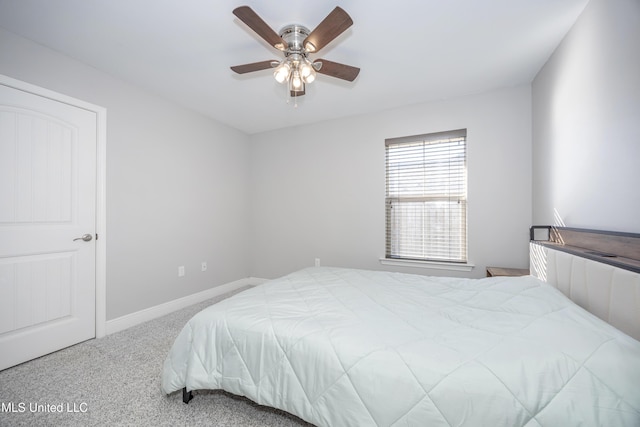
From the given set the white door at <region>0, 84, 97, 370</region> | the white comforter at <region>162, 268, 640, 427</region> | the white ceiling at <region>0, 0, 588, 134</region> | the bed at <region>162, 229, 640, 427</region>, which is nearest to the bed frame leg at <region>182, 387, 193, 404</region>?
the bed at <region>162, 229, 640, 427</region>

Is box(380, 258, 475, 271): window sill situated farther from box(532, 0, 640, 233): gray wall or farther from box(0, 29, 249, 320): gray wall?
box(0, 29, 249, 320): gray wall

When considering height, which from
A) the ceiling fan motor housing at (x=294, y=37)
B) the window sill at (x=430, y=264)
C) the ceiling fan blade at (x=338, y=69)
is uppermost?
the ceiling fan motor housing at (x=294, y=37)

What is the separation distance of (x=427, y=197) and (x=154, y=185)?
3.13 meters

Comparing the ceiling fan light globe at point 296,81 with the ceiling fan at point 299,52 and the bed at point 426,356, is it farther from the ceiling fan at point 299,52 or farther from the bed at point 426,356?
the bed at point 426,356

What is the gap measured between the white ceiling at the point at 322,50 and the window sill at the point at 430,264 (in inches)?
74.6

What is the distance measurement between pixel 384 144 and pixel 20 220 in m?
3.50

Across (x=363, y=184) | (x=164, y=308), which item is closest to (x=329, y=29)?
(x=363, y=184)

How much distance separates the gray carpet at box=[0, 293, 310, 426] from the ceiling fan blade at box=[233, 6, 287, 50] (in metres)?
2.21

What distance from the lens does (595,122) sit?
159 cm

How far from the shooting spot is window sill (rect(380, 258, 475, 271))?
2943 mm

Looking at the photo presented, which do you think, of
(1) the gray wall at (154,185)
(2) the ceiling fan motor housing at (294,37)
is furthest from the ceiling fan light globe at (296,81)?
(1) the gray wall at (154,185)

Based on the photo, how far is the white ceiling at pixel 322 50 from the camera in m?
1.71

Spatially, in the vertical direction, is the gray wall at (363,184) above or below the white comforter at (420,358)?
above

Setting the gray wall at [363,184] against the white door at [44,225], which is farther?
the gray wall at [363,184]
